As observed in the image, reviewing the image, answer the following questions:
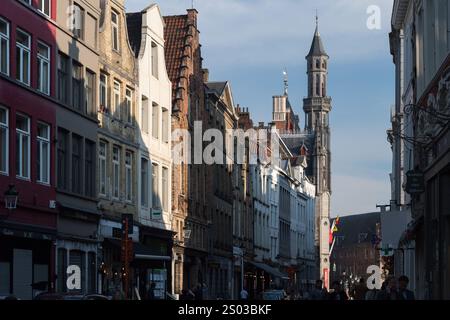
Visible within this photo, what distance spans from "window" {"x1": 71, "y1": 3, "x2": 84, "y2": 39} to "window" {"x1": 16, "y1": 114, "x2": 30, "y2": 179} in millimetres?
5930

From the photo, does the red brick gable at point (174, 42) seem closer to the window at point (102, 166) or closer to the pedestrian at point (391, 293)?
the window at point (102, 166)

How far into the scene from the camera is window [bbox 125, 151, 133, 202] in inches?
1666

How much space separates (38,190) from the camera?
31703mm

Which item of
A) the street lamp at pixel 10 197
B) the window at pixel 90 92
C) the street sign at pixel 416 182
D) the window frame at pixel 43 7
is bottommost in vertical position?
the street lamp at pixel 10 197

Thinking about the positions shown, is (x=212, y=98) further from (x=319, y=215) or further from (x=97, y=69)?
(x=319, y=215)

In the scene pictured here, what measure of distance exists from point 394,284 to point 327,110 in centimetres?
17108

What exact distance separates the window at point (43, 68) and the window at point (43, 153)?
1.24m

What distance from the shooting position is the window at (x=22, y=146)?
99.4 ft

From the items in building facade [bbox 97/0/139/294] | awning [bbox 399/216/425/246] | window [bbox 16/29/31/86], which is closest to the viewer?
awning [bbox 399/216/425/246]

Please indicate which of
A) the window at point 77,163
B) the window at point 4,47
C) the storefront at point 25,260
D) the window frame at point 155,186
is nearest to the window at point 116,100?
the window at point 77,163

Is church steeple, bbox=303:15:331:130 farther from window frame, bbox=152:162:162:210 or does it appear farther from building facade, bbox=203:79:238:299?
window frame, bbox=152:162:162:210

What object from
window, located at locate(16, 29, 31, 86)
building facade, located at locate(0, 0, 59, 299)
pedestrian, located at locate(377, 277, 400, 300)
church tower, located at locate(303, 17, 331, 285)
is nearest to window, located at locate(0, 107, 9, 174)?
building facade, located at locate(0, 0, 59, 299)

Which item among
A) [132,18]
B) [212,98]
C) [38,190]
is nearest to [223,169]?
[212,98]

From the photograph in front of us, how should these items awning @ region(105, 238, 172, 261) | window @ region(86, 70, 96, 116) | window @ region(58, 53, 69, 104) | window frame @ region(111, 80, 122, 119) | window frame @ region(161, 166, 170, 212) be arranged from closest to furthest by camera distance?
1. window @ region(58, 53, 69, 104)
2. window @ region(86, 70, 96, 116)
3. awning @ region(105, 238, 172, 261)
4. window frame @ region(111, 80, 122, 119)
5. window frame @ region(161, 166, 170, 212)
